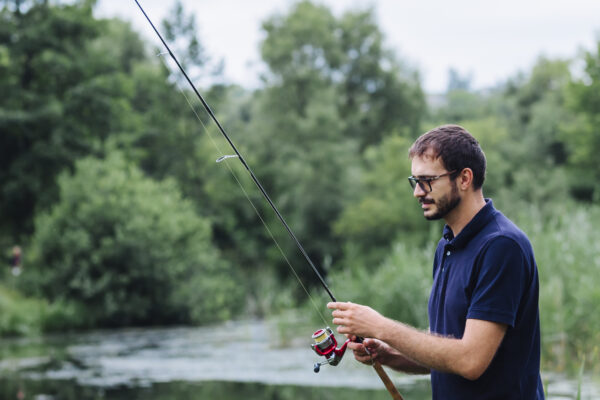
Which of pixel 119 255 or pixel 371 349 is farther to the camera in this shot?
pixel 119 255

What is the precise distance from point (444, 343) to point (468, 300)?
0.53 feet

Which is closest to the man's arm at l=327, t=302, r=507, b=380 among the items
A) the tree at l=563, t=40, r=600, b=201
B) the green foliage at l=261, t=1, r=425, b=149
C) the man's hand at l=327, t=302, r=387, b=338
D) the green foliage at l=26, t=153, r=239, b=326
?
the man's hand at l=327, t=302, r=387, b=338

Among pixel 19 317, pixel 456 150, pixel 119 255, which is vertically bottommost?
pixel 456 150

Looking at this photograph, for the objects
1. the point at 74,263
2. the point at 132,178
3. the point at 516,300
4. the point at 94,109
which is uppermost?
the point at 94,109

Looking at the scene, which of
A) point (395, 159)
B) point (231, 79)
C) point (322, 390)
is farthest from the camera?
point (231, 79)

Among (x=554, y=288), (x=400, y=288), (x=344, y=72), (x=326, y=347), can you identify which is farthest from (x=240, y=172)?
(x=326, y=347)

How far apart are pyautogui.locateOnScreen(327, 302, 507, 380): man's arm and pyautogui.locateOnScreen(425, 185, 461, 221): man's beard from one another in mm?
363

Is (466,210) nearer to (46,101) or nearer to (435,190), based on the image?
(435,190)

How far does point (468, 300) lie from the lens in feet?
8.06

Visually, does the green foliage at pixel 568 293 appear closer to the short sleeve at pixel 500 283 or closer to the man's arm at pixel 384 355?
the man's arm at pixel 384 355

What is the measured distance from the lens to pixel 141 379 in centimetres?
1173

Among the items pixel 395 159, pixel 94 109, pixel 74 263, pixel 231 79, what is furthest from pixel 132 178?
pixel 231 79

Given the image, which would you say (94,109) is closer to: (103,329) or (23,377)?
(103,329)

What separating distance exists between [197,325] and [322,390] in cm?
1450
